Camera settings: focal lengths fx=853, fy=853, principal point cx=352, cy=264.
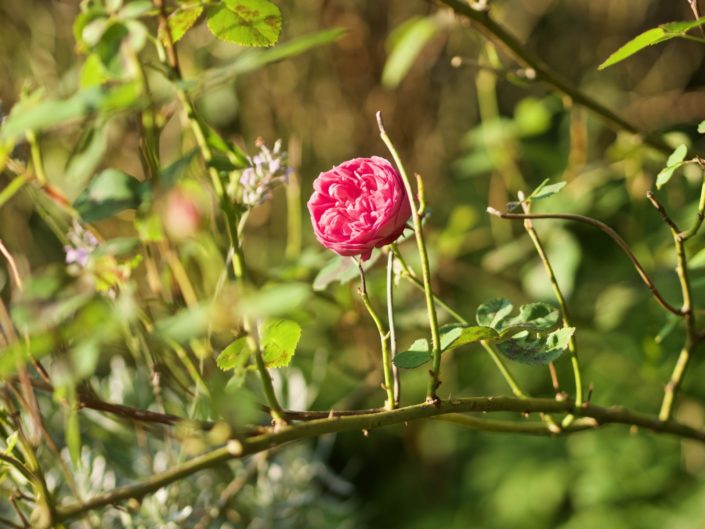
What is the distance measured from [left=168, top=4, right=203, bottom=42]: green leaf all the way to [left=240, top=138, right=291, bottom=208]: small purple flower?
11cm

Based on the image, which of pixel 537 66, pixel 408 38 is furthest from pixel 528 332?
pixel 408 38

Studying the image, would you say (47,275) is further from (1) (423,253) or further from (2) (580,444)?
(2) (580,444)

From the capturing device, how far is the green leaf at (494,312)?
683 millimetres

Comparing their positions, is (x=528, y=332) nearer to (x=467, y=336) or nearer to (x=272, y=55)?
(x=467, y=336)

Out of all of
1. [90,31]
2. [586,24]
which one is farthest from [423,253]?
[586,24]

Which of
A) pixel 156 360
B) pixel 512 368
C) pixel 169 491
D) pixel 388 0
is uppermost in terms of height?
pixel 388 0

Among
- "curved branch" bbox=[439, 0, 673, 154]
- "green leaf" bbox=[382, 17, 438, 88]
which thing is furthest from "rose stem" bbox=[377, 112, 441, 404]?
"green leaf" bbox=[382, 17, 438, 88]

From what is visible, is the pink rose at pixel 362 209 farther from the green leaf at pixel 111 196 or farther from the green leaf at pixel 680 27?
the green leaf at pixel 680 27

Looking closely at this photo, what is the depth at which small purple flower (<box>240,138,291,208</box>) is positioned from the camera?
71 cm

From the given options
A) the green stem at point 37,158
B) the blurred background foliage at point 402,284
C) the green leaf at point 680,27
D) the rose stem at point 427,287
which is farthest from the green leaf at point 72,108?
the green leaf at point 680,27

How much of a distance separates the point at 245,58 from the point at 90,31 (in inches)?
5.2

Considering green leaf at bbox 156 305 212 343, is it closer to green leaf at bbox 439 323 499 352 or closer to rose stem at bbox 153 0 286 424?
rose stem at bbox 153 0 286 424

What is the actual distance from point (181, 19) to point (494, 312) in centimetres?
35

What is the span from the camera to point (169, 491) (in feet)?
3.25
